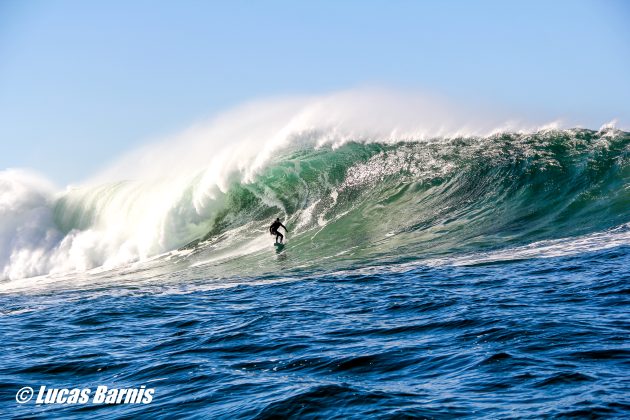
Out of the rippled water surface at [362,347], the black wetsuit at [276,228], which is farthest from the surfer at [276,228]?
the rippled water surface at [362,347]

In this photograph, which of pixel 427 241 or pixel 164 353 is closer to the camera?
pixel 164 353

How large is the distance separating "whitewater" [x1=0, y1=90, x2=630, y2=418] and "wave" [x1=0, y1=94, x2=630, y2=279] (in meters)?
0.08

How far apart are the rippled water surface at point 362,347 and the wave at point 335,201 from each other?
4.11m

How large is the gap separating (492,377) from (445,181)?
597 inches

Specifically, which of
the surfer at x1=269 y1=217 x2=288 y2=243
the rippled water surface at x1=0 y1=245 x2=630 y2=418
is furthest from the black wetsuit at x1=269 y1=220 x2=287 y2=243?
the rippled water surface at x1=0 y1=245 x2=630 y2=418

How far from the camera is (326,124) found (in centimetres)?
2555

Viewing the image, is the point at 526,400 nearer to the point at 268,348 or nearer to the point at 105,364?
the point at 268,348

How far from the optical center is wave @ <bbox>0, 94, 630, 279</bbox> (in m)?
17.8

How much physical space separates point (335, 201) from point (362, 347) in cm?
1390

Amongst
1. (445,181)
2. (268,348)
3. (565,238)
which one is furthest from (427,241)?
(268,348)

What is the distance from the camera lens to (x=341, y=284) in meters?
13.1

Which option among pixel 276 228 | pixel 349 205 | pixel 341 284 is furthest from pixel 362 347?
pixel 349 205

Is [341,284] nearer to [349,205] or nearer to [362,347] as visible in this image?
[362,347]

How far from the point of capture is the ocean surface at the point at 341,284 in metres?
6.67
